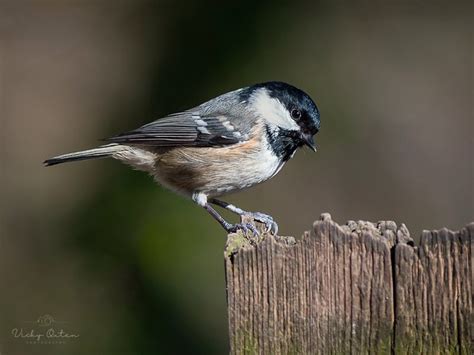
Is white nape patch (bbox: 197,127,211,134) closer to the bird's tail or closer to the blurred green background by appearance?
the bird's tail

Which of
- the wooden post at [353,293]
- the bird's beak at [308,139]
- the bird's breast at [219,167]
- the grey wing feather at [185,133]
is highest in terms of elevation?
the grey wing feather at [185,133]

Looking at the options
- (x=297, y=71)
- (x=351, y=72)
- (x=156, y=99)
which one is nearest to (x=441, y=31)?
(x=351, y=72)

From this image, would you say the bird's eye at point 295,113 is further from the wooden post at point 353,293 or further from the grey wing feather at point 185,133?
the wooden post at point 353,293

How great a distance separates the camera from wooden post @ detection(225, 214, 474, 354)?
1896 millimetres

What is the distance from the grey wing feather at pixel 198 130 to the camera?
4.17 m

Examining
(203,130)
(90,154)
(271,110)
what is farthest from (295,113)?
(90,154)

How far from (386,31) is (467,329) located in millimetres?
6340

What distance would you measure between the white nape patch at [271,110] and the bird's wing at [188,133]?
0.19 meters

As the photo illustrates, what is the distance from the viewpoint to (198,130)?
4.29 metres

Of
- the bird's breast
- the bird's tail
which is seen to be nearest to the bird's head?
the bird's breast

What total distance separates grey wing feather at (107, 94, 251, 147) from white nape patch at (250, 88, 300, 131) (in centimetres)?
12

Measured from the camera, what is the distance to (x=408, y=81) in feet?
24.7

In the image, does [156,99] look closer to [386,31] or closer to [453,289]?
[386,31]

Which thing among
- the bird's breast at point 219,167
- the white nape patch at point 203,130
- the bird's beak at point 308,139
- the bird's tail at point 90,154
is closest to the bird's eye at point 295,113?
the bird's beak at point 308,139
